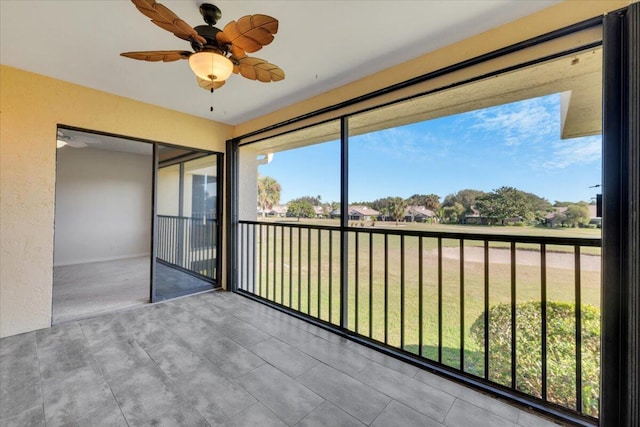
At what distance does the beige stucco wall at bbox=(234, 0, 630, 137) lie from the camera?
1.52 m

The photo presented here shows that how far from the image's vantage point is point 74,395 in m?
1.66

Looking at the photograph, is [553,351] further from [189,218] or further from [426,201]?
[189,218]

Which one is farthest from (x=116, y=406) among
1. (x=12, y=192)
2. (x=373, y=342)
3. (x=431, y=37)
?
(x=431, y=37)

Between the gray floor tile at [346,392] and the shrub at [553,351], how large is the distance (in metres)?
0.93

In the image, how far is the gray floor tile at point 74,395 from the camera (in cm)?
150

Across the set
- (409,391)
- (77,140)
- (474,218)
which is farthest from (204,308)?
(77,140)

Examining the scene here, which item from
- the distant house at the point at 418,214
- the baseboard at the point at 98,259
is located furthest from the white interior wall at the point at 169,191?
the distant house at the point at 418,214

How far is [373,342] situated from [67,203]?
647 cm

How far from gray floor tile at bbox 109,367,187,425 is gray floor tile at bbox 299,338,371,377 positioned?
1.00 metres

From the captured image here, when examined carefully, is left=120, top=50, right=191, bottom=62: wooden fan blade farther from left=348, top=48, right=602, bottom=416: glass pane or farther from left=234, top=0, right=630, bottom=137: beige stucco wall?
left=348, top=48, right=602, bottom=416: glass pane

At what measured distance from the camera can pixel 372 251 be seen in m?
2.54

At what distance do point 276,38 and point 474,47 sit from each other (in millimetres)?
1467

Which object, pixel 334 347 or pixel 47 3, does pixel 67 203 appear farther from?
pixel 334 347

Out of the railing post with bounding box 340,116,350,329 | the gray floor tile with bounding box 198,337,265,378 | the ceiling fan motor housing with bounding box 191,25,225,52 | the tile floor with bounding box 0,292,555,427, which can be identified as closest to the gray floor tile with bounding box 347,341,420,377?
the tile floor with bounding box 0,292,555,427
